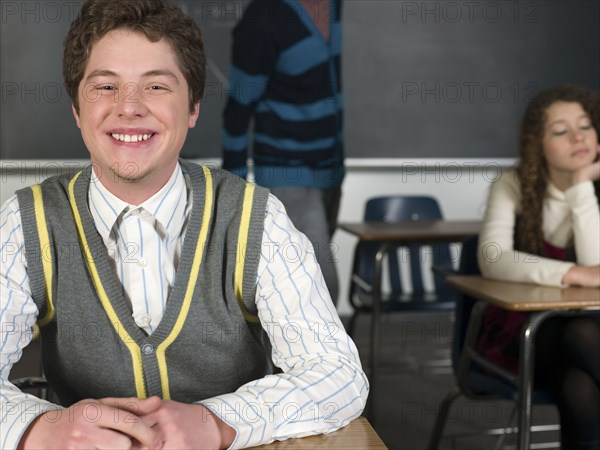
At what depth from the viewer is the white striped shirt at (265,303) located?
3.69ft

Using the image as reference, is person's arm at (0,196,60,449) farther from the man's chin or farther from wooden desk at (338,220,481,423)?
wooden desk at (338,220,481,423)

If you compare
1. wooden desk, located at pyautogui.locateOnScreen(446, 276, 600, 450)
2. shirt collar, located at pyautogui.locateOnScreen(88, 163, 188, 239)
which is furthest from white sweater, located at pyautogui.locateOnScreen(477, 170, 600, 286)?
shirt collar, located at pyautogui.locateOnScreen(88, 163, 188, 239)

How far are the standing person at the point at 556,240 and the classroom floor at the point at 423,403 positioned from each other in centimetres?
64

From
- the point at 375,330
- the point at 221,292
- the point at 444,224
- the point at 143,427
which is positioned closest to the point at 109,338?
the point at 221,292

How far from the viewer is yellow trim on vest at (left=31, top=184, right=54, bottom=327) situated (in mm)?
1267

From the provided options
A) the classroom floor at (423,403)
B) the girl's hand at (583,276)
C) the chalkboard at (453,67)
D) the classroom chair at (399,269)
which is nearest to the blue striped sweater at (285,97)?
the classroom chair at (399,269)

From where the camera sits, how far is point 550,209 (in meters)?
2.67

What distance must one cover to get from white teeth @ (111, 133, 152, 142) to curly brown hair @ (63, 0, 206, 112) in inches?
4.5

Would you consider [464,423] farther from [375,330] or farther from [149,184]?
[149,184]

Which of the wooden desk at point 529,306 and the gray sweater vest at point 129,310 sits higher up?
the gray sweater vest at point 129,310

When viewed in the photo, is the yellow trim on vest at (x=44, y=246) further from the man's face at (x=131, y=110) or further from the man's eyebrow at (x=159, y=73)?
the man's eyebrow at (x=159, y=73)

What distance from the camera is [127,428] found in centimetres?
98

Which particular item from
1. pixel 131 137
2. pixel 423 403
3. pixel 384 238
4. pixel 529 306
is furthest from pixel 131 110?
pixel 423 403

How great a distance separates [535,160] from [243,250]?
168 cm
